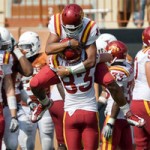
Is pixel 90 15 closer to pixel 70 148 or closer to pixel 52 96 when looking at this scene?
pixel 52 96

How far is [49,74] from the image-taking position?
841 centimetres

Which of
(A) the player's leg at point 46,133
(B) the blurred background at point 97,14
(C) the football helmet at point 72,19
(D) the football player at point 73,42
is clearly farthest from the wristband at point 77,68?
(B) the blurred background at point 97,14

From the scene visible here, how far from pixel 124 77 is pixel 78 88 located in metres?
1.24

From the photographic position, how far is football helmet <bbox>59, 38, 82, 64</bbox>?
828 centimetres

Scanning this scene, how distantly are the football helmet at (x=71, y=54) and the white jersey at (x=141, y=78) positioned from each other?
112 centimetres

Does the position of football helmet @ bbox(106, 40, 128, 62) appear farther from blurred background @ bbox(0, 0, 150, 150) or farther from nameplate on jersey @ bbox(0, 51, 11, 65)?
blurred background @ bbox(0, 0, 150, 150)

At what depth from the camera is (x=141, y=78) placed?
31.0ft

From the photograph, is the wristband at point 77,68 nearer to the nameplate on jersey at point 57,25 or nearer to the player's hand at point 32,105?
the nameplate on jersey at point 57,25

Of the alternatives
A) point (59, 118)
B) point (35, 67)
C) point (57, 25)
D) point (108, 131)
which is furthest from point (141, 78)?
point (35, 67)

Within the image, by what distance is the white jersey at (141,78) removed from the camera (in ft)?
30.5

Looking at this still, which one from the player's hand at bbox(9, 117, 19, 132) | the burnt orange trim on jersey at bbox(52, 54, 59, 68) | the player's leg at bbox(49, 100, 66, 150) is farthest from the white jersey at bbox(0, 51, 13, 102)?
the player's leg at bbox(49, 100, 66, 150)

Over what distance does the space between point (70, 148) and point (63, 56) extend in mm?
883

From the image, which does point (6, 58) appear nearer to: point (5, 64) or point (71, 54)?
point (5, 64)

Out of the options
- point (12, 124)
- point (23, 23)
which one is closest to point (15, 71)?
point (12, 124)
